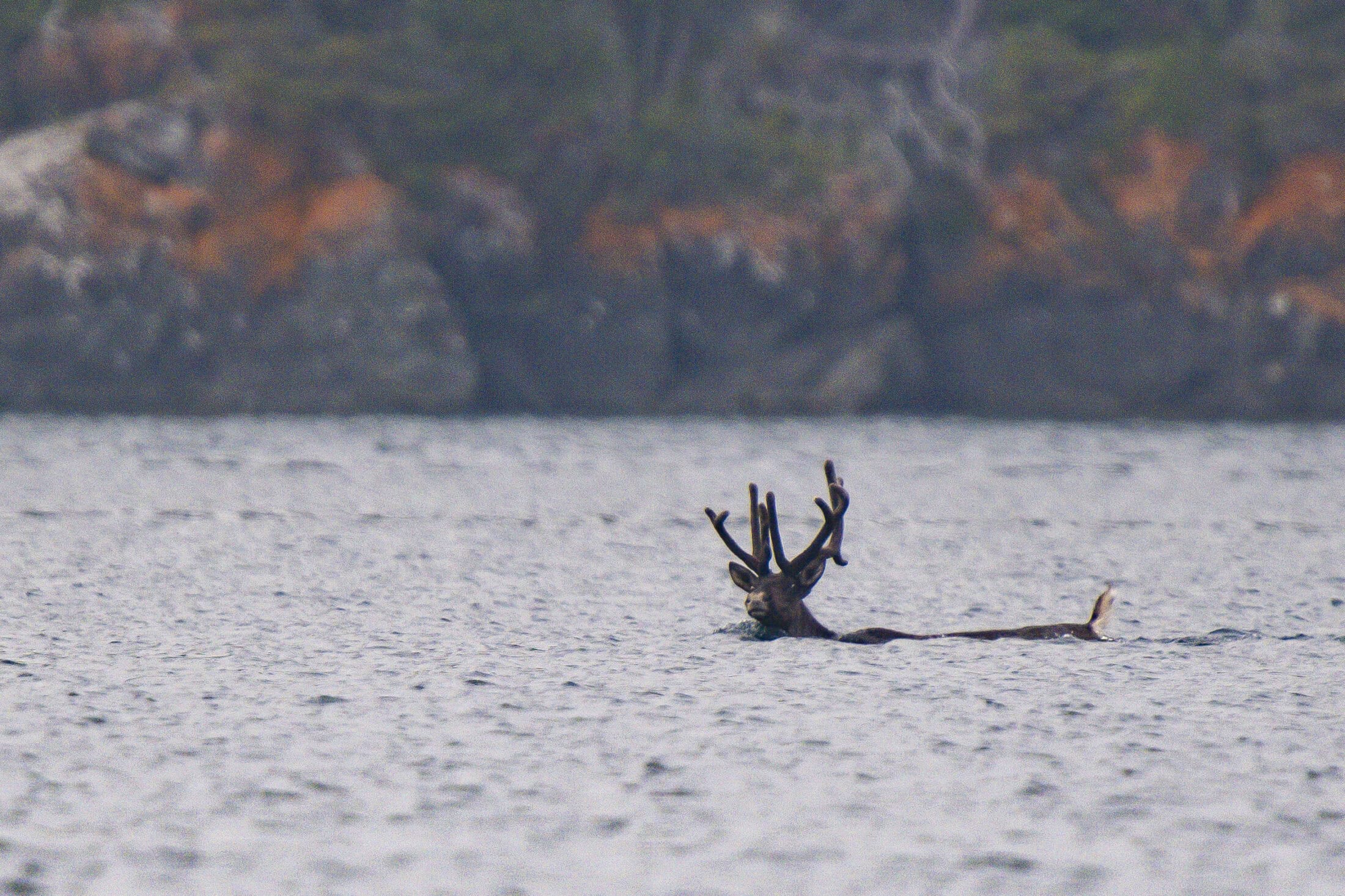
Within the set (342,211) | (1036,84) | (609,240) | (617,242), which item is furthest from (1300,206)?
(342,211)

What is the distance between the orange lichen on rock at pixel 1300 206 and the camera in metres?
57.8

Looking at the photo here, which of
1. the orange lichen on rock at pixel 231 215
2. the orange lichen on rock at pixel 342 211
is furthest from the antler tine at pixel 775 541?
the orange lichen on rock at pixel 231 215

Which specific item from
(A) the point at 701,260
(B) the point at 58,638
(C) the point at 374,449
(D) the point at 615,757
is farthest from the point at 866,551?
(A) the point at 701,260

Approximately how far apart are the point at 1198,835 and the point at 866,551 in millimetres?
14001

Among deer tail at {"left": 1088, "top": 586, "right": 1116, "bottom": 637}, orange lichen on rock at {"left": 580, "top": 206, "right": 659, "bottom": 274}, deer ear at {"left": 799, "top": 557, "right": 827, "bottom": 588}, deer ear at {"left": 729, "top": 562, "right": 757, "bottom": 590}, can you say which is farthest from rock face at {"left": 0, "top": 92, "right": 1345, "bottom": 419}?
deer tail at {"left": 1088, "top": 586, "right": 1116, "bottom": 637}

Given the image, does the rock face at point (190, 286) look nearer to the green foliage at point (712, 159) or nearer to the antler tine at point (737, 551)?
the green foliage at point (712, 159)

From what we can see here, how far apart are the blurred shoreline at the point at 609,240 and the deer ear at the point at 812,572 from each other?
43.0m

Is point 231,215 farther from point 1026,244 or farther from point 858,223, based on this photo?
point 1026,244

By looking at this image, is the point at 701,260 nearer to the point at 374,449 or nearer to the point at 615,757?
the point at 374,449

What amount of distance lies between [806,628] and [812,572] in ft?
2.10

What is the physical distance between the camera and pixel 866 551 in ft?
76.0

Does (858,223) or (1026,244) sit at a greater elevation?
(858,223)

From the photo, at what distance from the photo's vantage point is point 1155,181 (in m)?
60.0

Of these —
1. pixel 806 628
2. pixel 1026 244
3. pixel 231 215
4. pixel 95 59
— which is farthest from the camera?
pixel 1026 244
